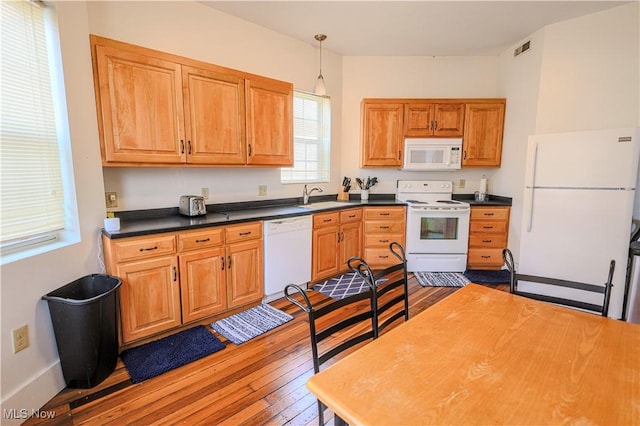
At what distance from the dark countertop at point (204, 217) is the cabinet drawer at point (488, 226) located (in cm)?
153

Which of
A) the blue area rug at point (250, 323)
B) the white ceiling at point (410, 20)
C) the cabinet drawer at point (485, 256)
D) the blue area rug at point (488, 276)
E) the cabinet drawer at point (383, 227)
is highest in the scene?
the white ceiling at point (410, 20)

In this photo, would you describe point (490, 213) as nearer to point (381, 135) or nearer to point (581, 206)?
point (581, 206)

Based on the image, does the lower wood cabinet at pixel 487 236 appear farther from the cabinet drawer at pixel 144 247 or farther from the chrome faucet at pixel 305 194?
the cabinet drawer at pixel 144 247

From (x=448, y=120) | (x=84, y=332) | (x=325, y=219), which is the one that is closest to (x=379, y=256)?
(x=325, y=219)

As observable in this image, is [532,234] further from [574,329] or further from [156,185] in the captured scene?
[156,185]

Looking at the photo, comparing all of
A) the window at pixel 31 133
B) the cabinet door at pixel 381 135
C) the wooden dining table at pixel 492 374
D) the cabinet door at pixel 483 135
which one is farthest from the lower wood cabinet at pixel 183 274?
the cabinet door at pixel 483 135

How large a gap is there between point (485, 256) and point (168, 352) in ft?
12.2

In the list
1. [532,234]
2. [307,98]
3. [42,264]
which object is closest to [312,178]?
[307,98]

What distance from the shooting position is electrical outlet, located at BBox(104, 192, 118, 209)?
8.00ft

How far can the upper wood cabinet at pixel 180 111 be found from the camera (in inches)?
85.7

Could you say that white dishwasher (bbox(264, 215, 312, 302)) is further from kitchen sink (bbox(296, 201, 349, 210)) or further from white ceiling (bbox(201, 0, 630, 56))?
white ceiling (bbox(201, 0, 630, 56))

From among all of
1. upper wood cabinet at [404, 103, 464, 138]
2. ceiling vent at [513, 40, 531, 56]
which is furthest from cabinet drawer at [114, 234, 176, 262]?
ceiling vent at [513, 40, 531, 56]

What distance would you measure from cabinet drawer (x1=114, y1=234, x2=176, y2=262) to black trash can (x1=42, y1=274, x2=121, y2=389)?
220mm

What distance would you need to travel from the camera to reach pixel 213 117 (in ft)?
8.80
